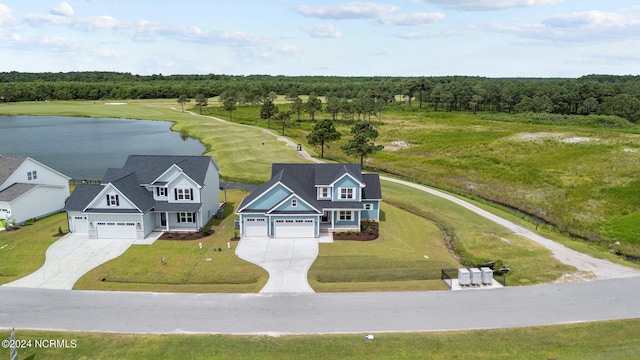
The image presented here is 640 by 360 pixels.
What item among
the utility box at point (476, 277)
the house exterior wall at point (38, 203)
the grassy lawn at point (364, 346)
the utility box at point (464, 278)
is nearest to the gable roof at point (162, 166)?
the house exterior wall at point (38, 203)

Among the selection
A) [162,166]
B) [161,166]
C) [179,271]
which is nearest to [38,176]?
[161,166]

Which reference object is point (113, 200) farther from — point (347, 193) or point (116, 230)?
point (347, 193)

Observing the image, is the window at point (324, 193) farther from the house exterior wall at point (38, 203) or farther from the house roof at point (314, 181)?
the house exterior wall at point (38, 203)

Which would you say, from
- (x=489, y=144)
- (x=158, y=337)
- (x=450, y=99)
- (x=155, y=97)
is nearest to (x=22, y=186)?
(x=158, y=337)

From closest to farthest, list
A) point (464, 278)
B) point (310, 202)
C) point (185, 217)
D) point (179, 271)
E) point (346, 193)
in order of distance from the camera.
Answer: point (464, 278) < point (179, 271) < point (310, 202) < point (185, 217) < point (346, 193)

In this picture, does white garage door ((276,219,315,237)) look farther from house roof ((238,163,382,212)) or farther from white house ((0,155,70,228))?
white house ((0,155,70,228))

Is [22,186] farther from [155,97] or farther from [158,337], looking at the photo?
[155,97]

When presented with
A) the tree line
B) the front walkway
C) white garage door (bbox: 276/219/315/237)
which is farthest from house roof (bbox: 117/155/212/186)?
the tree line
